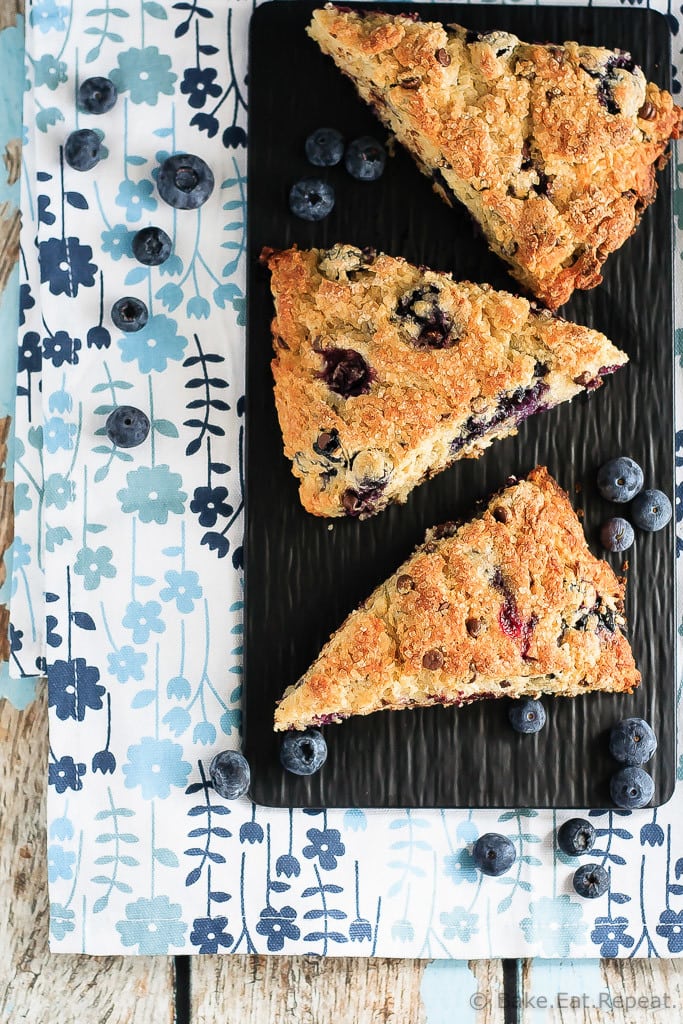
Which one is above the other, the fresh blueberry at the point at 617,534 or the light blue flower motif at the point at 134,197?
the light blue flower motif at the point at 134,197

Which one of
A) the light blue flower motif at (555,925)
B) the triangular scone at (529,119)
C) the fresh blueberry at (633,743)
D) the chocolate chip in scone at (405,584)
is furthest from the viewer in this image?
the light blue flower motif at (555,925)

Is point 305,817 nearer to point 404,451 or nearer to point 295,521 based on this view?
point 295,521

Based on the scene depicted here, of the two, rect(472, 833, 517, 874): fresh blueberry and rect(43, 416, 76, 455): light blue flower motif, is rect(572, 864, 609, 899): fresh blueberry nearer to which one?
rect(472, 833, 517, 874): fresh blueberry

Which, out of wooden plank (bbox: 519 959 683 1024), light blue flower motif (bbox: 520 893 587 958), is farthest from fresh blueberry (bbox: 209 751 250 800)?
wooden plank (bbox: 519 959 683 1024)

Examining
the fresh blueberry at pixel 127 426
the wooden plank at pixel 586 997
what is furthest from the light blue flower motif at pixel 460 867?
the fresh blueberry at pixel 127 426

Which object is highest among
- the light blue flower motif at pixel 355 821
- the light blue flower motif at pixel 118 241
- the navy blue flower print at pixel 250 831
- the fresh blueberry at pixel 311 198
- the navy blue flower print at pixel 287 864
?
the fresh blueberry at pixel 311 198

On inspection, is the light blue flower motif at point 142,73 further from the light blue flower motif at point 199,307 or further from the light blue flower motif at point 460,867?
the light blue flower motif at point 460,867
